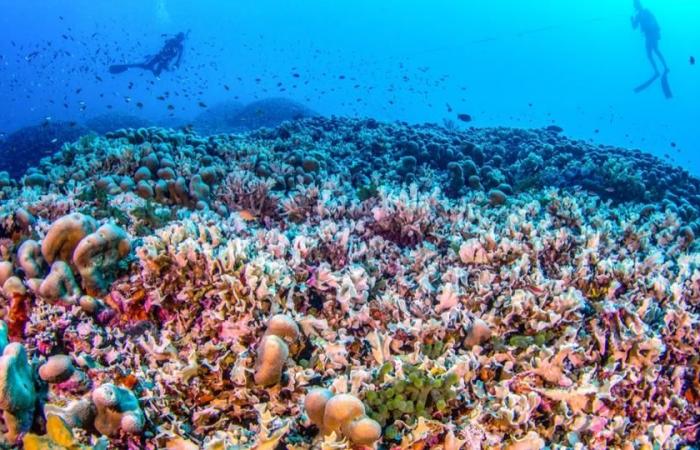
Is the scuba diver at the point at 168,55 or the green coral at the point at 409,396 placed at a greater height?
the scuba diver at the point at 168,55

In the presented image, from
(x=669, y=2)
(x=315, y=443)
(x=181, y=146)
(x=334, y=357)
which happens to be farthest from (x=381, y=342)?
(x=669, y=2)

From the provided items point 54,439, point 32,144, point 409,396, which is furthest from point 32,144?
point 409,396

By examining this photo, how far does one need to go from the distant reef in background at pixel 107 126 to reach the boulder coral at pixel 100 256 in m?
12.4

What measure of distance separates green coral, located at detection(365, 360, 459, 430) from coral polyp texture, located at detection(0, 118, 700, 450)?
0.01m

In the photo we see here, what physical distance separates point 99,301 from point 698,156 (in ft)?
408

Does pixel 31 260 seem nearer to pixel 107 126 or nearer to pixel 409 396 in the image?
pixel 409 396

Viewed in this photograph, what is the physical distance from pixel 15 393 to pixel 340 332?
6.11 ft

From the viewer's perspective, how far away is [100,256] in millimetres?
3441

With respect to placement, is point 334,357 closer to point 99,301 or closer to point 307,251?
point 307,251

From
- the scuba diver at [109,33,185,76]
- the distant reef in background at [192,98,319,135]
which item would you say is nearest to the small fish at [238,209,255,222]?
the distant reef in background at [192,98,319,135]

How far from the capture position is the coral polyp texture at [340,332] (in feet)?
7.41

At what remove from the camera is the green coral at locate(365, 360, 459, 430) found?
231 centimetres

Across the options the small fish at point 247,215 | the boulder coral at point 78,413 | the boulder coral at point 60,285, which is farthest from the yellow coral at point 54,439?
the small fish at point 247,215

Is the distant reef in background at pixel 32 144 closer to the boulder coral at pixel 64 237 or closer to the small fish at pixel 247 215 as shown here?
the small fish at pixel 247 215
